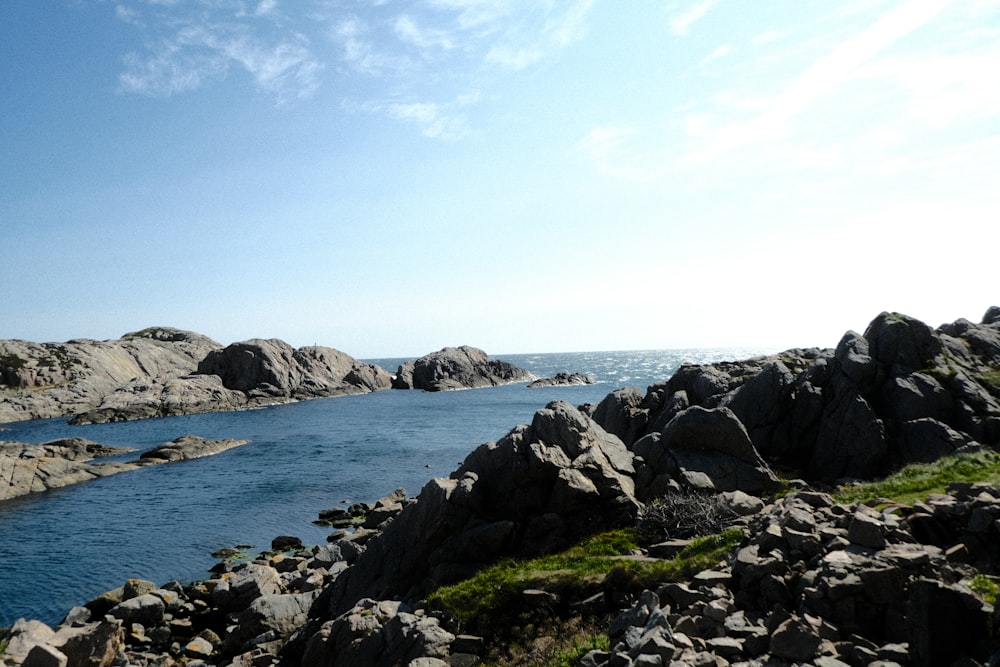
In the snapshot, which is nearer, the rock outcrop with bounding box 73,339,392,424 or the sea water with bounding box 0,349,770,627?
the sea water with bounding box 0,349,770,627

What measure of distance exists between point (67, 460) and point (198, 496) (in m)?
21.8

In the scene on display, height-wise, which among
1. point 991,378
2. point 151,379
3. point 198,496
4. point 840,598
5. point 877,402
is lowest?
point 198,496

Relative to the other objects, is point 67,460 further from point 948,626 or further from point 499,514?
point 948,626

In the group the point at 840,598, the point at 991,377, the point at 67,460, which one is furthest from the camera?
the point at 67,460

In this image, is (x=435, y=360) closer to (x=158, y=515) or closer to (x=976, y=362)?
(x=158, y=515)

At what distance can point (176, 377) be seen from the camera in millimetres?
131000

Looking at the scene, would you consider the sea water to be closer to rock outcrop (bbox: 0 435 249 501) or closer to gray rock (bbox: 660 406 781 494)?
rock outcrop (bbox: 0 435 249 501)

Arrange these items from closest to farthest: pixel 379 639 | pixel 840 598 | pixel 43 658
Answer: pixel 840 598 → pixel 379 639 → pixel 43 658

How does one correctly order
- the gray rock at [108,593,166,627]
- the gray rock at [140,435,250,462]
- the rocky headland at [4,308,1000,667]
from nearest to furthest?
the rocky headland at [4,308,1000,667] → the gray rock at [108,593,166,627] → the gray rock at [140,435,250,462]

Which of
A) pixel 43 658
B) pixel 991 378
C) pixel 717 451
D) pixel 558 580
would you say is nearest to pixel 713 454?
pixel 717 451

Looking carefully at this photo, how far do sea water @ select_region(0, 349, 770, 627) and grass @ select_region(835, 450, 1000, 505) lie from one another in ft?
103

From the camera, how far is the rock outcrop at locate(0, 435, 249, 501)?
182 feet

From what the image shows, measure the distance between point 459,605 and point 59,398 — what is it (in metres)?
143

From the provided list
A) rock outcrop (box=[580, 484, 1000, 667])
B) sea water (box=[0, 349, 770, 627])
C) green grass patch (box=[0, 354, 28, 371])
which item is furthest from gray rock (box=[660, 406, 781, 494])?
green grass patch (box=[0, 354, 28, 371])
